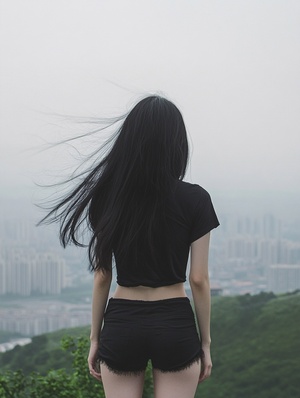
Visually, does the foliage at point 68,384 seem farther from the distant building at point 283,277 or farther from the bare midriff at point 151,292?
the bare midriff at point 151,292

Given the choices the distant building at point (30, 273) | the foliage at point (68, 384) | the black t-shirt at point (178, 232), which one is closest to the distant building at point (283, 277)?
the foliage at point (68, 384)

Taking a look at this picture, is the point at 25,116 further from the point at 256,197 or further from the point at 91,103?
the point at 256,197

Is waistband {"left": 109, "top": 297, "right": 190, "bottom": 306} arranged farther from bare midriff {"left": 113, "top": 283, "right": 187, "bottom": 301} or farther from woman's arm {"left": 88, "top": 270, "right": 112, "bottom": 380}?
woman's arm {"left": 88, "top": 270, "right": 112, "bottom": 380}

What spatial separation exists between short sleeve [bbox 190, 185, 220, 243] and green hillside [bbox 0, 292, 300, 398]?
254 cm

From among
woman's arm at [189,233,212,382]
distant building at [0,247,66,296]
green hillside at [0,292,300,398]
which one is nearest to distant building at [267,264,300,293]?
green hillside at [0,292,300,398]

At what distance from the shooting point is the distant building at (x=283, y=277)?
14.7ft

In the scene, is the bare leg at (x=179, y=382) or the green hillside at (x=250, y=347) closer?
the bare leg at (x=179, y=382)

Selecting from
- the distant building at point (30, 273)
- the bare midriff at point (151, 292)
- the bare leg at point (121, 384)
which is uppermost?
the bare midriff at point (151, 292)

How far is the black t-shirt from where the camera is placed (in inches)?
78.0

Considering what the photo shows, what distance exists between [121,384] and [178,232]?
450mm

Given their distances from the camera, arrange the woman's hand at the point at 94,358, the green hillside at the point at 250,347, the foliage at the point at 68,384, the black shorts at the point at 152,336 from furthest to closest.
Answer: the green hillside at the point at 250,347
the foliage at the point at 68,384
the woman's hand at the point at 94,358
the black shorts at the point at 152,336

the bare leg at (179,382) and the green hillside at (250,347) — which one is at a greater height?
the bare leg at (179,382)

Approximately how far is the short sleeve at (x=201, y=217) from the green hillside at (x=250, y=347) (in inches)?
100

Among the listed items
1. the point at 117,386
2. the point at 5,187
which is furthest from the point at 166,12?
the point at 117,386
